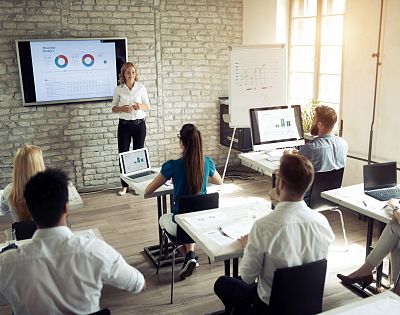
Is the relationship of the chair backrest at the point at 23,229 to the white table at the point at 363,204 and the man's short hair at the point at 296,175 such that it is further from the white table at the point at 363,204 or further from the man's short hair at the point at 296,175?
the white table at the point at 363,204

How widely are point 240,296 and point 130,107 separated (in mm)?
3599

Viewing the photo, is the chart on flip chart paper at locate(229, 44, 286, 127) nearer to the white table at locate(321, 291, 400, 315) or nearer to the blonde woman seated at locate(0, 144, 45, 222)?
the blonde woman seated at locate(0, 144, 45, 222)

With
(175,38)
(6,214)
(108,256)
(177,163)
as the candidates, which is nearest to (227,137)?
(175,38)

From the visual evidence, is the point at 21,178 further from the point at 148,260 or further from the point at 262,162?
the point at 262,162

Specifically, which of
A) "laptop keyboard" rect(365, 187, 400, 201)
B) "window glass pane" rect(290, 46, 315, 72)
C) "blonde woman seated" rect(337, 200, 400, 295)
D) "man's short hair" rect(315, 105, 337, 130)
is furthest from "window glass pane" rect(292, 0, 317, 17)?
"blonde woman seated" rect(337, 200, 400, 295)

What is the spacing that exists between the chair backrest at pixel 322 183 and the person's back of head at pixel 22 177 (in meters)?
2.16

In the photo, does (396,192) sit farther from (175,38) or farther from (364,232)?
(175,38)

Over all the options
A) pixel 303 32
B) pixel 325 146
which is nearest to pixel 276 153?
pixel 325 146

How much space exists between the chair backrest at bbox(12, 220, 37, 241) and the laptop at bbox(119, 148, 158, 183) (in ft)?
3.76

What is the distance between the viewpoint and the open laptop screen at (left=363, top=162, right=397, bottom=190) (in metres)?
3.33

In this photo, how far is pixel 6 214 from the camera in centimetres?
299

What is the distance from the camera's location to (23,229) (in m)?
2.63

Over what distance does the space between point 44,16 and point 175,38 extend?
1733 millimetres

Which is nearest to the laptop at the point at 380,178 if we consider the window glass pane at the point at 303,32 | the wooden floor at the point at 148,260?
the wooden floor at the point at 148,260
